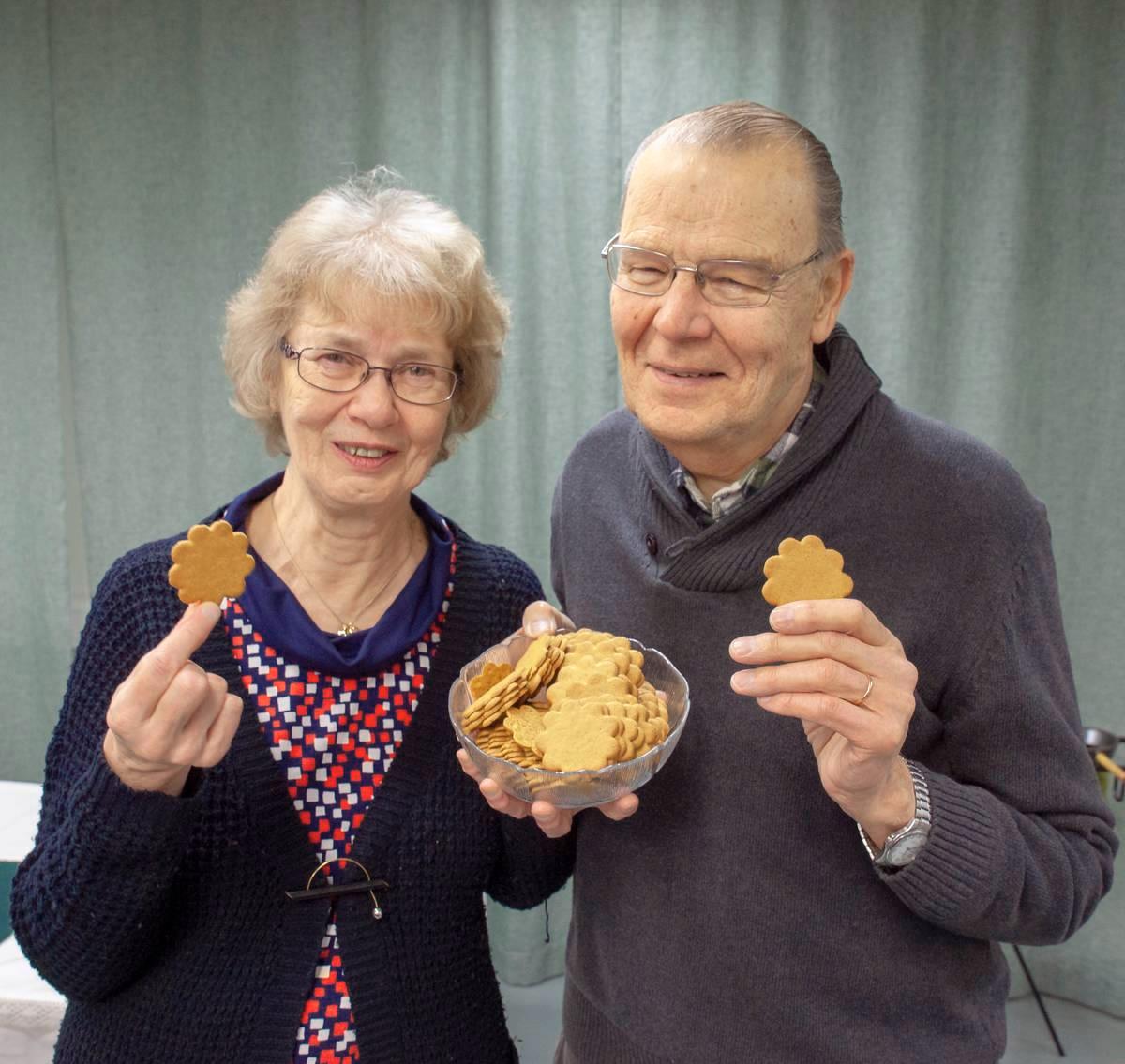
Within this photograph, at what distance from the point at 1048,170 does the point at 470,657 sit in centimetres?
237

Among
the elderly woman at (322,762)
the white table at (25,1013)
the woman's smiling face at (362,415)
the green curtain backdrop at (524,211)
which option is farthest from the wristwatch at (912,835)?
the green curtain backdrop at (524,211)

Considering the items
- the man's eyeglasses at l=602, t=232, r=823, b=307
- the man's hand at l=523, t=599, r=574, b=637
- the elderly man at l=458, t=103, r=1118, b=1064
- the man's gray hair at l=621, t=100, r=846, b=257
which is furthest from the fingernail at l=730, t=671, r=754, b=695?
the man's gray hair at l=621, t=100, r=846, b=257

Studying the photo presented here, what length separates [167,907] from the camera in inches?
54.5

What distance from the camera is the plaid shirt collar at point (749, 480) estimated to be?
1397 mm

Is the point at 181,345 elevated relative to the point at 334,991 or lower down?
elevated

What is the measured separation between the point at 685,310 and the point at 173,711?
0.69m

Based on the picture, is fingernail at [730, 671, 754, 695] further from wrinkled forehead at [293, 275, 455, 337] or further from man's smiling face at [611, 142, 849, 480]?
wrinkled forehead at [293, 275, 455, 337]

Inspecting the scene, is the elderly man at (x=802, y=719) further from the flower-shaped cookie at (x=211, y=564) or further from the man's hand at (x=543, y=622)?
the flower-shaped cookie at (x=211, y=564)

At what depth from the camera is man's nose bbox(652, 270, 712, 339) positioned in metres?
1.28

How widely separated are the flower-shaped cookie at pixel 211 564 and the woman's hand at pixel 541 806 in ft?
1.06

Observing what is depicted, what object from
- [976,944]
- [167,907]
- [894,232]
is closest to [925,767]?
[976,944]

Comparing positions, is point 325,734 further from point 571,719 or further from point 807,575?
point 807,575

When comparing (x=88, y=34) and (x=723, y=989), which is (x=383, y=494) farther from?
(x=88, y=34)

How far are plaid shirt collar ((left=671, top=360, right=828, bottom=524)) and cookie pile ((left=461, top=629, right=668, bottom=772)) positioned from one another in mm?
224
